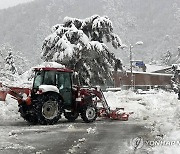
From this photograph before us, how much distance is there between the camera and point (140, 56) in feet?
476

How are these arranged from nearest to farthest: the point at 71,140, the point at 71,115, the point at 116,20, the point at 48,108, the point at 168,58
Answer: the point at 71,140
the point at 48,108
the point at 71,115
the point at 168,58
the point at 116,20

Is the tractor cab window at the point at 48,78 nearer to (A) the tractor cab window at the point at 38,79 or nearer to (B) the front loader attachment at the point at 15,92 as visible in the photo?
(A) the tractor cab window at the point at 38,79

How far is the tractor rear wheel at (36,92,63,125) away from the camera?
43.4ft

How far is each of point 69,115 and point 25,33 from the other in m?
127

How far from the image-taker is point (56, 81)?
1423cm

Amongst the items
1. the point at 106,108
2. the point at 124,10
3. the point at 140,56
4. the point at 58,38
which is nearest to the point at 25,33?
the point at 140,56

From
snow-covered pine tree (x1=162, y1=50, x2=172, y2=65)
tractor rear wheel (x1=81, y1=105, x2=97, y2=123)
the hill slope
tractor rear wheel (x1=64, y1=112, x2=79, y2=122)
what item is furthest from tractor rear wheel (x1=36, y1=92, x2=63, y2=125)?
the hill slope

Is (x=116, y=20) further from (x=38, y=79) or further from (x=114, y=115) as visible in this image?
(x=38, y=79)

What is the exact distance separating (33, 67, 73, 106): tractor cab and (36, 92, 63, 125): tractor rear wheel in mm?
382

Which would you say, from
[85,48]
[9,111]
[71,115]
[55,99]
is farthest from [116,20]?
[55,99]

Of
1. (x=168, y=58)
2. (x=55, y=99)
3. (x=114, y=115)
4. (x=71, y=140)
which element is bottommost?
(x=71, y=140)

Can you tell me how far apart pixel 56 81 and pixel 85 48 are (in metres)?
11.2

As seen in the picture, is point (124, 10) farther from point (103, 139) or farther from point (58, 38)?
point (103, 139)

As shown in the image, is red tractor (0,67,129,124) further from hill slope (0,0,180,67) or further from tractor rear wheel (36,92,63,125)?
hill slope (0,0,180,67)
